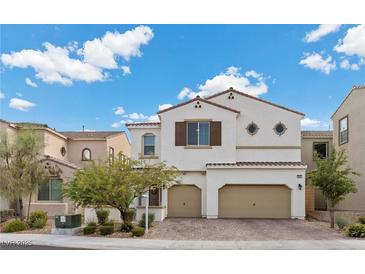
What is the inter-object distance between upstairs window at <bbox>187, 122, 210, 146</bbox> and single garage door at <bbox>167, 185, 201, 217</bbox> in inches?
110

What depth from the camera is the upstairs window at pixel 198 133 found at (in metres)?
22.9

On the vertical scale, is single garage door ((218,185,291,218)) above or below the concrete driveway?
above

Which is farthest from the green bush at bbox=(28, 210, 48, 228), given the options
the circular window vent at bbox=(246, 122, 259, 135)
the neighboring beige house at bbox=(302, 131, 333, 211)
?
the neighboring beige house at bbox=(302, 131, 333, 211)

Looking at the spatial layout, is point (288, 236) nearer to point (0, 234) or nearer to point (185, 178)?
point (185, 178)

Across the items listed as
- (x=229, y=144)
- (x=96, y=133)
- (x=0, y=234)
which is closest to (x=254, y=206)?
(x=229, y=144)

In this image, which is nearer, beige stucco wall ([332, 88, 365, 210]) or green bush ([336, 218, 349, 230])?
green bush ([336, 218, 349, 230])

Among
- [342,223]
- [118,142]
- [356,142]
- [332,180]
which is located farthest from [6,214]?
[356,142]

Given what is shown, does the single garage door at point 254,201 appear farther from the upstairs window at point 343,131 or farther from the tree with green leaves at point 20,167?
the tree with green leaves at point 20,167

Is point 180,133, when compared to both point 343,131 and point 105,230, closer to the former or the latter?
point 105,230

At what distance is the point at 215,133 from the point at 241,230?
7269 mm

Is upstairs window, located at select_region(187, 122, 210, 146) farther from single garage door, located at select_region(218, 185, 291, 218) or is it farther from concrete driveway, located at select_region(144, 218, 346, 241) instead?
concrete driveway, located at select_region(144, 218, 346, 241)

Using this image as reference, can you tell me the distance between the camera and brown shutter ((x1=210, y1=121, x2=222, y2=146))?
22.7 m

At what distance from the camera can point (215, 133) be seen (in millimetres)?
22734

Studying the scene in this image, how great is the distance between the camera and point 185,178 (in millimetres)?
22500
